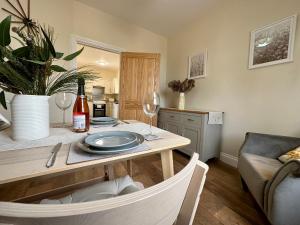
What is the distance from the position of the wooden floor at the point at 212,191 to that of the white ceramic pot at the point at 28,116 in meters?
0.35

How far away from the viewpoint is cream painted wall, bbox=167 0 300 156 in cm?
155

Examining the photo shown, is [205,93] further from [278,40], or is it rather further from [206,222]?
[206,222]

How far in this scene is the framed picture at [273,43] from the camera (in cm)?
152

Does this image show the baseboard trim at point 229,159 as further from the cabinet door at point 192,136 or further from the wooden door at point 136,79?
the wooden door at point 136,79

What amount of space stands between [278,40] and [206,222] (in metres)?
2.04

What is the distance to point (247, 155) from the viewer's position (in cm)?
139

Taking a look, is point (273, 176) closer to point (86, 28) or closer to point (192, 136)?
point (192, 136)

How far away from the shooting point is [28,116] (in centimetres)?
61

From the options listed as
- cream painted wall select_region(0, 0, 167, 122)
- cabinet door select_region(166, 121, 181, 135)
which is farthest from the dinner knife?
cabinet door select_region(166, 121, 181, 135)

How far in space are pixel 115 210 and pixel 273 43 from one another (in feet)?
7.50

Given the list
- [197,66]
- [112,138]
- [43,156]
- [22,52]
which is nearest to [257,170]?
[112,138]

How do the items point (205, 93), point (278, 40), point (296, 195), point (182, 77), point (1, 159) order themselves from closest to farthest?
point (1, 159), point (296, 195), point (278, 40), point (205, 93), point (182, 77)

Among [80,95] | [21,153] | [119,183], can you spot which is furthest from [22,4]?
[119,183]

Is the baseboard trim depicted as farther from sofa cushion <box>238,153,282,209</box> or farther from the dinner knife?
the dinner knife
